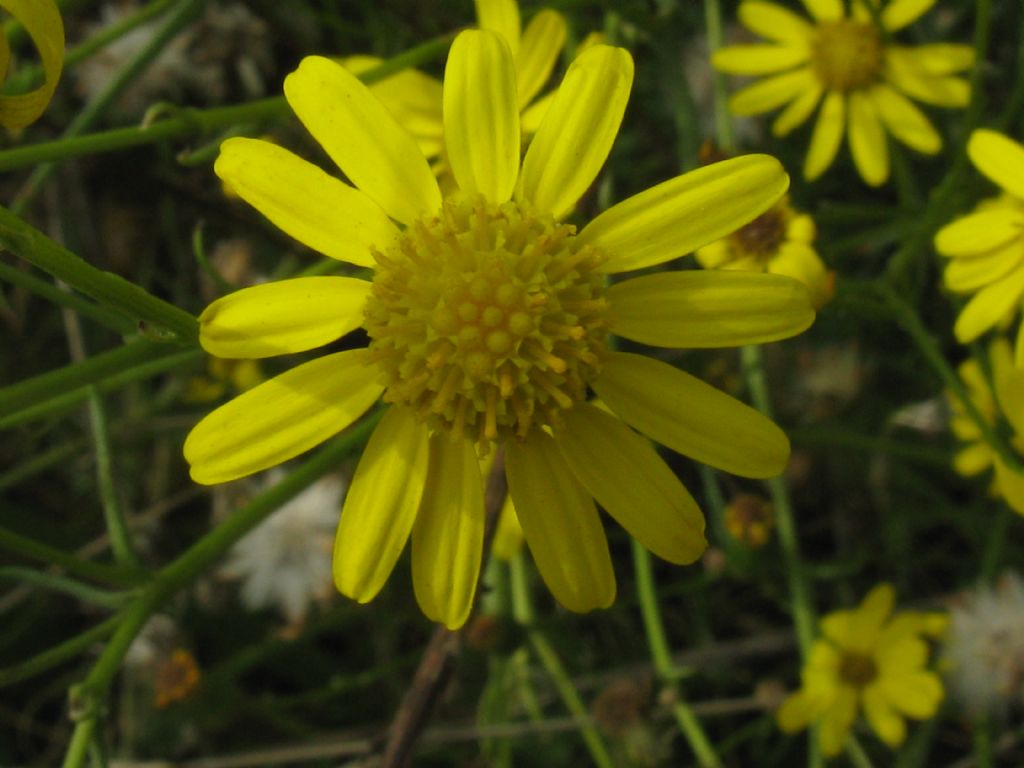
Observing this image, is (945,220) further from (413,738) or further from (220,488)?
(220,488)

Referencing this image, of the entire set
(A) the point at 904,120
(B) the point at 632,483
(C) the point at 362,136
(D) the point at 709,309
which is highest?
(A) the point at 904,120

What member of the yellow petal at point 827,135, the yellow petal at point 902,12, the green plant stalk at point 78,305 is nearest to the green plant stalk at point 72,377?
the green plant stalk at point 78,305

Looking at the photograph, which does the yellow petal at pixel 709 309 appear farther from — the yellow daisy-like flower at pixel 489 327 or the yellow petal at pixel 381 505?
the yellow petal at pixel 381 505

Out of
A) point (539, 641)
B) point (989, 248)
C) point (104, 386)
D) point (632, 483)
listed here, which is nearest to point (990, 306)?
point (989, 248)

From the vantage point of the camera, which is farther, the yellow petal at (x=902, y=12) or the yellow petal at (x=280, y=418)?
the yellow petal at (x=902, y=12)

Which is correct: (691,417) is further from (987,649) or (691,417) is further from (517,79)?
(987,649)

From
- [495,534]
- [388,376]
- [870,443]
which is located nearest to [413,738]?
[495,534]
